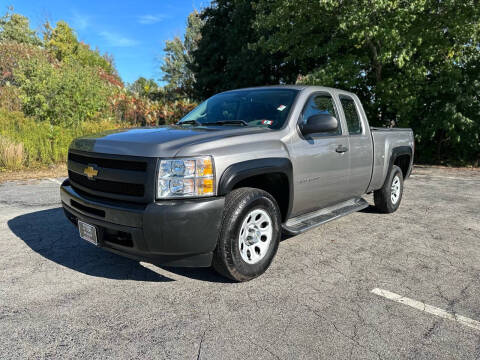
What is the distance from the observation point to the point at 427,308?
2.80 meters

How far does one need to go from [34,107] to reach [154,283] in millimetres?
11186

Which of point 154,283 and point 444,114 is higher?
point 444,114

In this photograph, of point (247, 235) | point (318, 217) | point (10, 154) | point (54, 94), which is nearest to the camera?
point (247, 235)

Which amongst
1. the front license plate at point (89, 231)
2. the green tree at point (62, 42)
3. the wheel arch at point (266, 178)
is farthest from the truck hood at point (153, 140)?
the green tree at point (62, 42)

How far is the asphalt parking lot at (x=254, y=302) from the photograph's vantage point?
2301 mm

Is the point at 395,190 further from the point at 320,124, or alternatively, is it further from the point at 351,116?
the point at 320,124

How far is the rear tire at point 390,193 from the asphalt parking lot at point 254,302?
3.35 ft

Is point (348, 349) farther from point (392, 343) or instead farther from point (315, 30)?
point (315, 30)

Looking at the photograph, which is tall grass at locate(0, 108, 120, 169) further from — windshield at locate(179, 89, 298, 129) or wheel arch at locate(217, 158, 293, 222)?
wheel arch at locate(217, 158, 293, 222)

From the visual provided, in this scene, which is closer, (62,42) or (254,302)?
(254,302)

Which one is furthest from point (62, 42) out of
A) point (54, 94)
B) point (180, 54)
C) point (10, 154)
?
point (10, 154)

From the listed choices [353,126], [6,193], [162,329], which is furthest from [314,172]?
[6,193]

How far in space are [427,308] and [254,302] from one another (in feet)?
4.53

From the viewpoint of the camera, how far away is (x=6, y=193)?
691 cm
